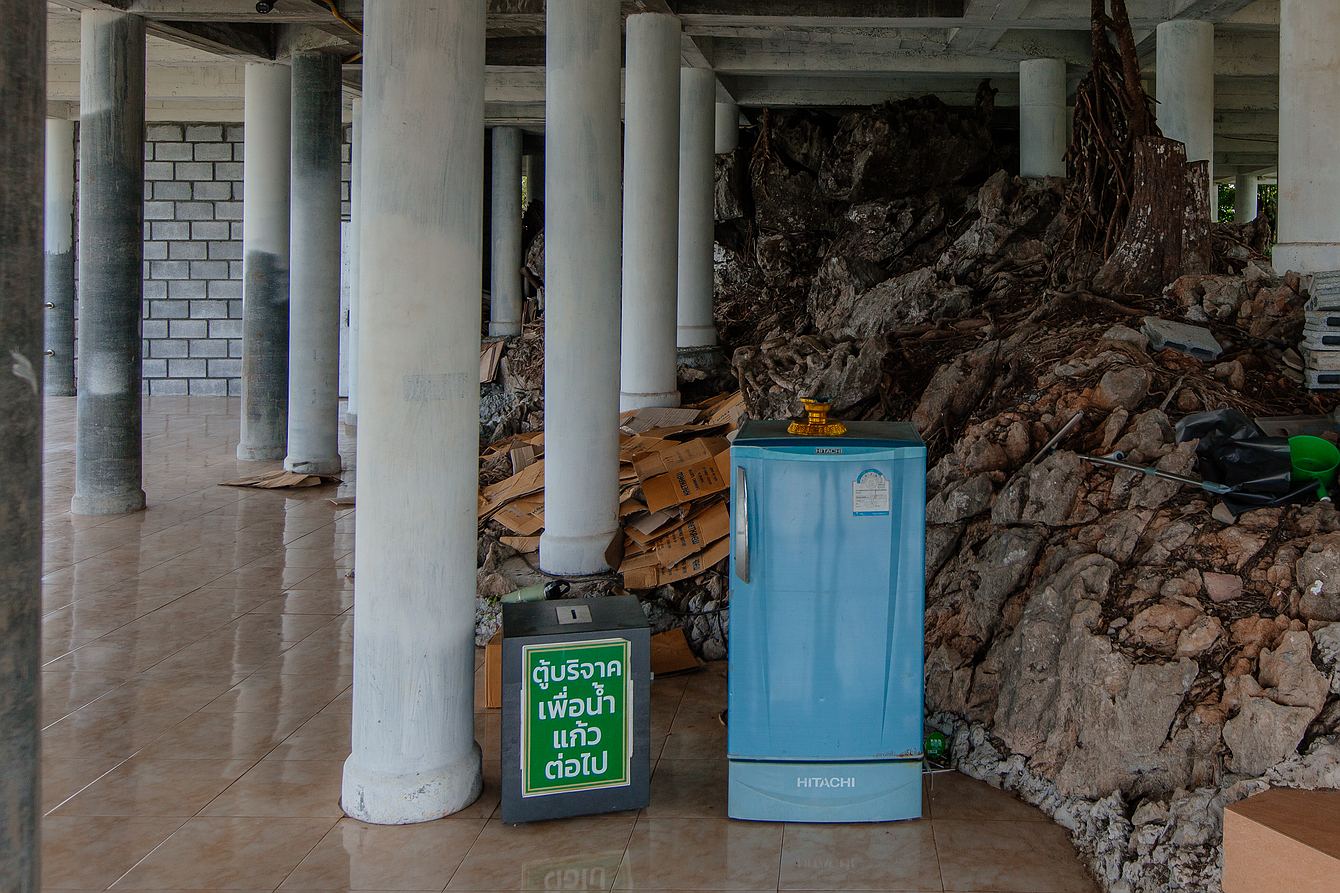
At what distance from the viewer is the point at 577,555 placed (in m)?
8.66

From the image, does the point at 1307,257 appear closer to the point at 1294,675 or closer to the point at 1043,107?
the point at 1294,675

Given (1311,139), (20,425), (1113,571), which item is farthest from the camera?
(1311,139)

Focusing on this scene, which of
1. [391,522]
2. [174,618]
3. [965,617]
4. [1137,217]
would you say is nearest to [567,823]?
[391,522]

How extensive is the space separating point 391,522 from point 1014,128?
65.6 ft

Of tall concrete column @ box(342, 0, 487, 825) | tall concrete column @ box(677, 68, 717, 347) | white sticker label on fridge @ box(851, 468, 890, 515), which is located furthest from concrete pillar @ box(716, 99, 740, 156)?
white sticker label on fridge @ box(851, 468, 890, 515)

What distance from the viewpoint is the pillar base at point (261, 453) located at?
1647 centimetres

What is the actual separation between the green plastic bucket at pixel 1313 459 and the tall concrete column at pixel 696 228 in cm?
1105

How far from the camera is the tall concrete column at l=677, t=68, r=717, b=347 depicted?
16969mm

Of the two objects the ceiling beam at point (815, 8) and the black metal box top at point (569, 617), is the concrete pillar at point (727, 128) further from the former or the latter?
the black metal box top at point (569, 617)

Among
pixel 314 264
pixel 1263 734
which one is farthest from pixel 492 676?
pixel 314 264

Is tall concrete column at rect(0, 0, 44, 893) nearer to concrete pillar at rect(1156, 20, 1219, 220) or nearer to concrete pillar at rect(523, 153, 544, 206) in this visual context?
concrete pillar at rect(1156, 20, 1219, 220)

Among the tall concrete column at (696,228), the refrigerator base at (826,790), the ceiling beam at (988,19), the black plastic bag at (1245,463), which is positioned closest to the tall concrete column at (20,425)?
the refrigerator base at (826,790)

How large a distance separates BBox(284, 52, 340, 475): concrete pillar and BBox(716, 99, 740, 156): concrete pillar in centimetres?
855

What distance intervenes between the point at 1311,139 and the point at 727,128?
43.4 feet
